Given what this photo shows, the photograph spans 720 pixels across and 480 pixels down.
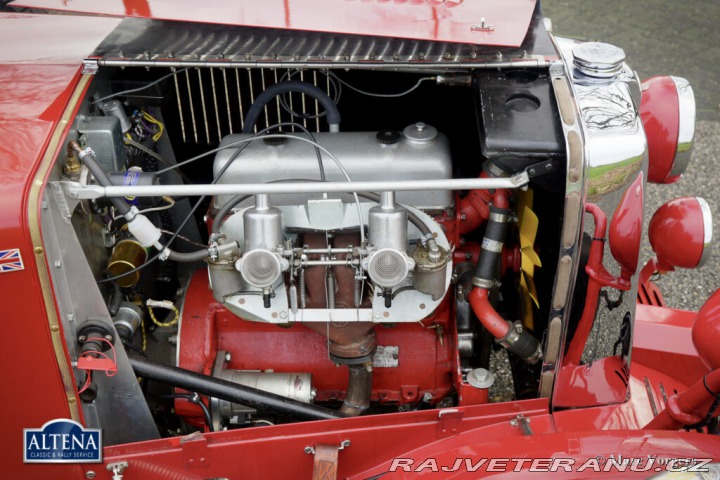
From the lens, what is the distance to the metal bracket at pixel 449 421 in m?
1.99

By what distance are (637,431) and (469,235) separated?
92 centimetres

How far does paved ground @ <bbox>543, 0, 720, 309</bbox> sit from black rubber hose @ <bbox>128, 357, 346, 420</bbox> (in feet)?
7.53

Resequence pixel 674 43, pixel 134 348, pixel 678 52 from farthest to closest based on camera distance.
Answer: pixel 674 43, pixel 678 52, pixel 134 348

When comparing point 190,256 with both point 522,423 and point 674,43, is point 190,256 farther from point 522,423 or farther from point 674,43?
point 674,43

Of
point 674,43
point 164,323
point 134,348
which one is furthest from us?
point 674,43

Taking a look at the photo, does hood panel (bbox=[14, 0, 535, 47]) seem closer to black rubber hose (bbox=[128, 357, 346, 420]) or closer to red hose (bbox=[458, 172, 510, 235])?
red hose (bbox=[458, 172, 510, 235])

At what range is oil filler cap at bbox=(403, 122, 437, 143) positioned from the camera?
2.12m

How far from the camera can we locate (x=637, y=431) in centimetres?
179

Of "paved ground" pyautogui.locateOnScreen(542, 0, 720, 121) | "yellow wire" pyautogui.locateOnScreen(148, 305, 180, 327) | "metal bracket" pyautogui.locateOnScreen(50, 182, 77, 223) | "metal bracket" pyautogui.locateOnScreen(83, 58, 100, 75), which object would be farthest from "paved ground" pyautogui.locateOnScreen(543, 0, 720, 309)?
"metal bracket" pyautogui.locateOnScreen(50, 182, 77, 223)

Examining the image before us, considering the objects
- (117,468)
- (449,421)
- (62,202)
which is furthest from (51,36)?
(449,421)

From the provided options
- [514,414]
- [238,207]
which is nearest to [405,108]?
[238,207]

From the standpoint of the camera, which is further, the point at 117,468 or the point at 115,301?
the point at 115,301

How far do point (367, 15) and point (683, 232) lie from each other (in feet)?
3.43

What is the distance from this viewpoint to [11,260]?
1729 mm
